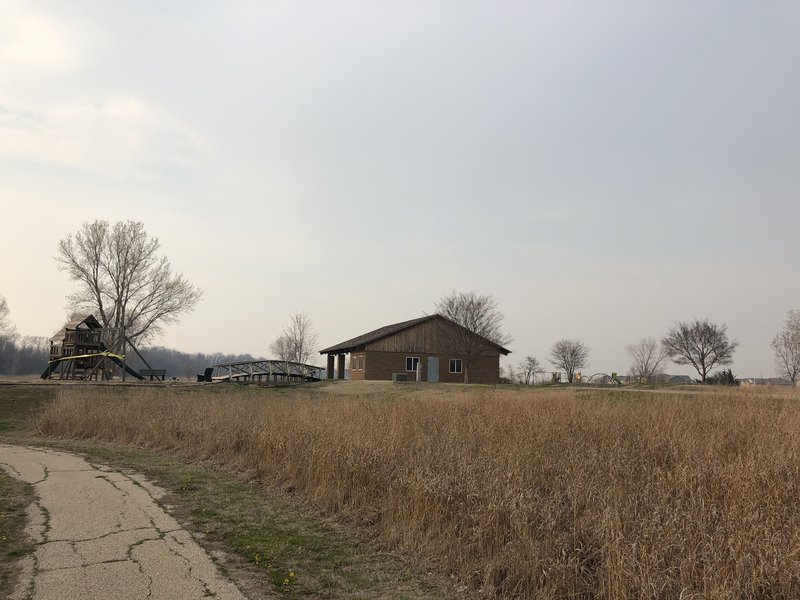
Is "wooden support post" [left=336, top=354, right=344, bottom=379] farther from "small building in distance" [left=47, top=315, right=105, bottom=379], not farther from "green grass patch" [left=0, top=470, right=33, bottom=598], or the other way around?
"green grass patch" [left=0, top=470, right=33, bottom=598]

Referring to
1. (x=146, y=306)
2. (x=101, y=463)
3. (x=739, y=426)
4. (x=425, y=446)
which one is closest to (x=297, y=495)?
(x=425, y=446)

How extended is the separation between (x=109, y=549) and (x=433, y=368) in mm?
40745

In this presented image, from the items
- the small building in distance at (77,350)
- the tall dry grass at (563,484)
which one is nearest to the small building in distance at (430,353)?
the small building in distance at (77,350)

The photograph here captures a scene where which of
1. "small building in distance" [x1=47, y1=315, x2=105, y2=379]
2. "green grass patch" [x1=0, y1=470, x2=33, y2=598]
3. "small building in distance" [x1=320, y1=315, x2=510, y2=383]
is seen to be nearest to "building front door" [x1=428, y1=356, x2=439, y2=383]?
"small building in distance" [x1=320, y1=315, x2=510, y2=383]

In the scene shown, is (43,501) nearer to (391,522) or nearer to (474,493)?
(391,522)

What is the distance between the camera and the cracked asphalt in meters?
4.50

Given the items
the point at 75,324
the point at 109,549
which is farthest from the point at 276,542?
the point at 75,324

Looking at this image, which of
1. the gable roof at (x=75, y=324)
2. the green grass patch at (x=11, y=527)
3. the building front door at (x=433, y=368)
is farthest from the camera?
the building front door at (x=433, y=368)

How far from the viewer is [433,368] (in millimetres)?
45781

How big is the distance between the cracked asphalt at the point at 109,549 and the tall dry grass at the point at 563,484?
1939 mm

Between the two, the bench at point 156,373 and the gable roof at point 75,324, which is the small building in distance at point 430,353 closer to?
the bench at point 156,373

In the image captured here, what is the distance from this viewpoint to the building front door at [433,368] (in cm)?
4562

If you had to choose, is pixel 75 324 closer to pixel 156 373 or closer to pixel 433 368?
pixel 156 373

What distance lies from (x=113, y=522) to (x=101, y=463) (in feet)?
15.4
